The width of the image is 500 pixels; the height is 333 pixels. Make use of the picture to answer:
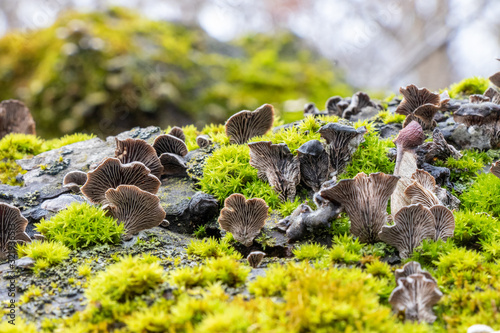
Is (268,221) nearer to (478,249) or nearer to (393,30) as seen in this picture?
(478,249)

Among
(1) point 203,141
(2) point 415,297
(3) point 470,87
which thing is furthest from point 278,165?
(3) point 470,87

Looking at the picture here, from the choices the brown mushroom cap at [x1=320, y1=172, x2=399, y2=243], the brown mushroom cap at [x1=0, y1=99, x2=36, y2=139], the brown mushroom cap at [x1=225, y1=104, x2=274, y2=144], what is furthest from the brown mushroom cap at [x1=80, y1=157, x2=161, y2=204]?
the brown mushroom cap at [x1=0, y1=99, x2=36, y2=139]

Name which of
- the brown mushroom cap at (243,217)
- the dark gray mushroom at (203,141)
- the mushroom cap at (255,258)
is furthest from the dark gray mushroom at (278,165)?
the dark gray mushroom at (203,141)

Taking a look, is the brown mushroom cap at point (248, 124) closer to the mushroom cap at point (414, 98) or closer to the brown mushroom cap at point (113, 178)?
the brown mushroom cap at point (113, 178)

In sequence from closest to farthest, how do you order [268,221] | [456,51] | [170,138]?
[268,221]
[170,138]
[456,51]

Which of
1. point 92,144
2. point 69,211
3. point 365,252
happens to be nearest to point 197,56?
point 92,144

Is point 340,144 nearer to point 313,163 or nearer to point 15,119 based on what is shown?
point 313,163
